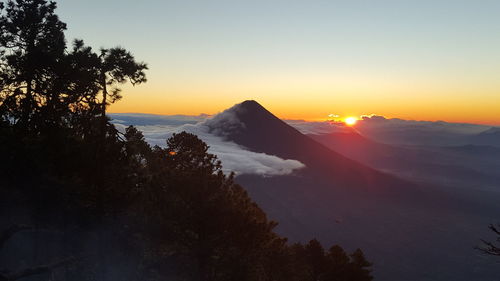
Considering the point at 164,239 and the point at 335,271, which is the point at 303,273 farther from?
the point at 164,239

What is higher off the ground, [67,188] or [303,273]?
[67,188]

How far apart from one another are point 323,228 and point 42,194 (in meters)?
187

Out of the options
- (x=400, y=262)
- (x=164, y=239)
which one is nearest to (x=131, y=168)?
(x=164, y=239)

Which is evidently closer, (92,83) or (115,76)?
(115,76)

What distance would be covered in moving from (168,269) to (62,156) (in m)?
10.4

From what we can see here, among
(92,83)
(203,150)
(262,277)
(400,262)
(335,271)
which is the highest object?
(92,83)

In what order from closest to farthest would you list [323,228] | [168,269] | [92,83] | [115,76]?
[115,76], [92,83], [168,269], [323,228]

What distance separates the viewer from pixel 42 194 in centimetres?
2195

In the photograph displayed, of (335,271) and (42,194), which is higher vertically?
(42,194)

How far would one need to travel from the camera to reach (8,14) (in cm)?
2192

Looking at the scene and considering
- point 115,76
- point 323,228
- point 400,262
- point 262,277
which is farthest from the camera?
point 323,228

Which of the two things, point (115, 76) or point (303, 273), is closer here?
point (115, 76)

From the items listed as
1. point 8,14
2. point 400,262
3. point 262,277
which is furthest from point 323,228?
point 8,14

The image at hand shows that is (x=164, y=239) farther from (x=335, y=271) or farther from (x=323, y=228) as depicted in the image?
(x=323, y=228)
